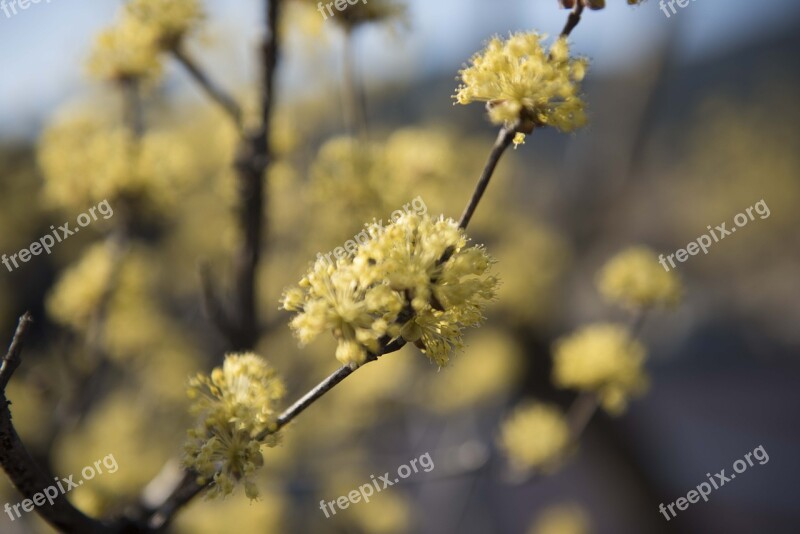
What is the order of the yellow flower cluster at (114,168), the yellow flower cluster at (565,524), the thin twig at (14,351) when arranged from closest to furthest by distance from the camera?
the thin twig at (14,351) < the yellow flower cluster at (114,168) < the yellow flower cluster at (565,524)

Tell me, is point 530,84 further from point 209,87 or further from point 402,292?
point 209,87

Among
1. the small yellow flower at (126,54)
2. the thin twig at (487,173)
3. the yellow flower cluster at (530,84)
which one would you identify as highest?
the small yellow flower at (126,54)

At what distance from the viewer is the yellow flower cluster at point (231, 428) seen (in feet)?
3.99

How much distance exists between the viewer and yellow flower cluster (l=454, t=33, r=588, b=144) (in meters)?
1.20

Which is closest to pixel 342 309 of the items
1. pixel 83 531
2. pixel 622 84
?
pixel 83 531

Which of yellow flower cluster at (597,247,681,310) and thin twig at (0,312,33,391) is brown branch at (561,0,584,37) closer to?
thin twig at (0,312,33,391)

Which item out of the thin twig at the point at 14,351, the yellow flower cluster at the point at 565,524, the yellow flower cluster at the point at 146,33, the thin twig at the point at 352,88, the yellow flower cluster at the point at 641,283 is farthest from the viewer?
the yellow flower cluster at the point at 565,524

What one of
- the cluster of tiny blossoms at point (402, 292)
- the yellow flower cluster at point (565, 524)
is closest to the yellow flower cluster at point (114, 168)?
the cluster of tiny blossoms at point (402, 292)

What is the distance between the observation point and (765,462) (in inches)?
255

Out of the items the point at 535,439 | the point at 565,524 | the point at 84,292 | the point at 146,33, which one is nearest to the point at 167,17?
the point at 146,33

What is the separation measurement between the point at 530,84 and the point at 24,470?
121 centimetres

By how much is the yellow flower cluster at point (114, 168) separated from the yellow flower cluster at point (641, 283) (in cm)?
173

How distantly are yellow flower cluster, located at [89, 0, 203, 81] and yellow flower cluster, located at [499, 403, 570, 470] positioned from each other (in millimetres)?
2092

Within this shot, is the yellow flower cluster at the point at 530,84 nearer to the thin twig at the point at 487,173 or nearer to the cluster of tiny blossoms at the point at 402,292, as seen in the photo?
the thin twig at the point at 487,173
